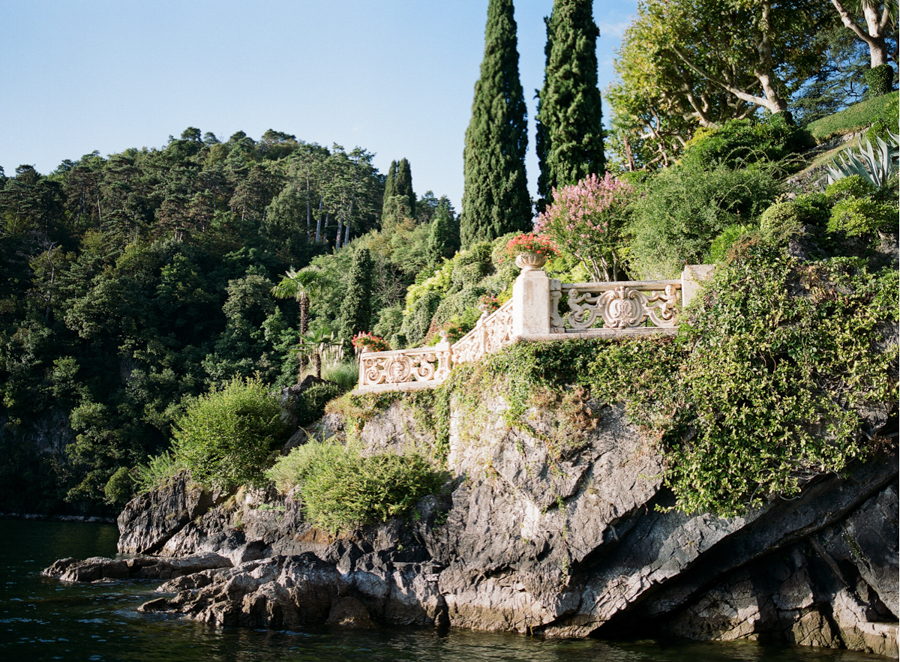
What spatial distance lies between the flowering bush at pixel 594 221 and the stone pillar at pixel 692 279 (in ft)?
19.7

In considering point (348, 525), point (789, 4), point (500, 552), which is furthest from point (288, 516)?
point (789, 4)

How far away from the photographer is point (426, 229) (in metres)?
45.0

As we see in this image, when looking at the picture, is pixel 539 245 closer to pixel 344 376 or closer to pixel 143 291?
pixel 344 376

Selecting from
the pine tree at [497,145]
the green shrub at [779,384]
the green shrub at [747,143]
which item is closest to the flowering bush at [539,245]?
the green shrub at [747,143]

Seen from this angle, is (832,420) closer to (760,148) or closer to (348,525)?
(348,525)

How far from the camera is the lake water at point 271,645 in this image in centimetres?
895

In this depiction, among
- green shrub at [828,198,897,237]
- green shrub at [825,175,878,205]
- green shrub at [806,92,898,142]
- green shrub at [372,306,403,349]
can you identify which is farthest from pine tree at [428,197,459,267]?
green shrub at [828,198,897,237]

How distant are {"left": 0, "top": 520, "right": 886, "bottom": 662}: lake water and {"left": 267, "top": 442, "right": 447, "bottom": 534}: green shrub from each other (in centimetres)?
225

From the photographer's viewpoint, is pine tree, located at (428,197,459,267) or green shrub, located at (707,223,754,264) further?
pine tree, located at (428,197,459,267)

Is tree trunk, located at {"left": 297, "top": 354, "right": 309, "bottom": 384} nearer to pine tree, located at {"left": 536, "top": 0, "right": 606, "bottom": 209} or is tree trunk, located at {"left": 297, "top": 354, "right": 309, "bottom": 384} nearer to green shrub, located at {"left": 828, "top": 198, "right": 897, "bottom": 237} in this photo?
pine tree, located at {"left": 536, "top": 0, "right": 606, "bottom": 209}

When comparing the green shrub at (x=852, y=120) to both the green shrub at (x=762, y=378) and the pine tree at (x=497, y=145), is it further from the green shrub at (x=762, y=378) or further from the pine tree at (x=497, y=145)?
the green shrub at (x=762, y=378)

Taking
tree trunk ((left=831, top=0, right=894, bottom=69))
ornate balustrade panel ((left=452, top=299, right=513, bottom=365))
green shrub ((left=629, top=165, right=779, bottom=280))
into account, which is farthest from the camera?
tree trunk ((left=831, top=0, right=894, bottom=69))

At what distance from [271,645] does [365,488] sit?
341 cm

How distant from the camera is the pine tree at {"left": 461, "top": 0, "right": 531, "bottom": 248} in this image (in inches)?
1160
